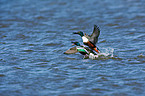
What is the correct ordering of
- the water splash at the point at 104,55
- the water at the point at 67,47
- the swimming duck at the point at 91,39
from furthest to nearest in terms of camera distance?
the water splash at the point at 104,55, the swimming duck at the point at 91,39, the water at the point at 67,47

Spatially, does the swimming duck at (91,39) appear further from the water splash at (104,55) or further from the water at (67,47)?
the water at (67,47)

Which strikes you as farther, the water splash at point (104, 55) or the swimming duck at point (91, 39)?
the water splash at point (104, 55)

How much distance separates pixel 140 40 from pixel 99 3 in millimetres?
8221

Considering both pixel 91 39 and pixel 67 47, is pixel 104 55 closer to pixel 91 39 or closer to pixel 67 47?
pixel 91 39

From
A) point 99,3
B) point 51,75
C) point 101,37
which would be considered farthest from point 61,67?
point 99,3

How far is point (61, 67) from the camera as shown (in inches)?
401

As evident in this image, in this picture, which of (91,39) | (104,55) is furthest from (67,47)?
(104,55)

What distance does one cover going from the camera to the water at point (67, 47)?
8688mm

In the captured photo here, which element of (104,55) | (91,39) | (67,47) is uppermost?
(91,39)

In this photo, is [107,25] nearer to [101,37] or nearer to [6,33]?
[101,37]

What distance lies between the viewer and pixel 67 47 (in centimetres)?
1244

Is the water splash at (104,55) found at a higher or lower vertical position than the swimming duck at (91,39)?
lower

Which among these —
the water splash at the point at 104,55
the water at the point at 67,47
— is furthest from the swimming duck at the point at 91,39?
the water at the point at 67,47

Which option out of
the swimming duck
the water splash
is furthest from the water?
the swimming duck
